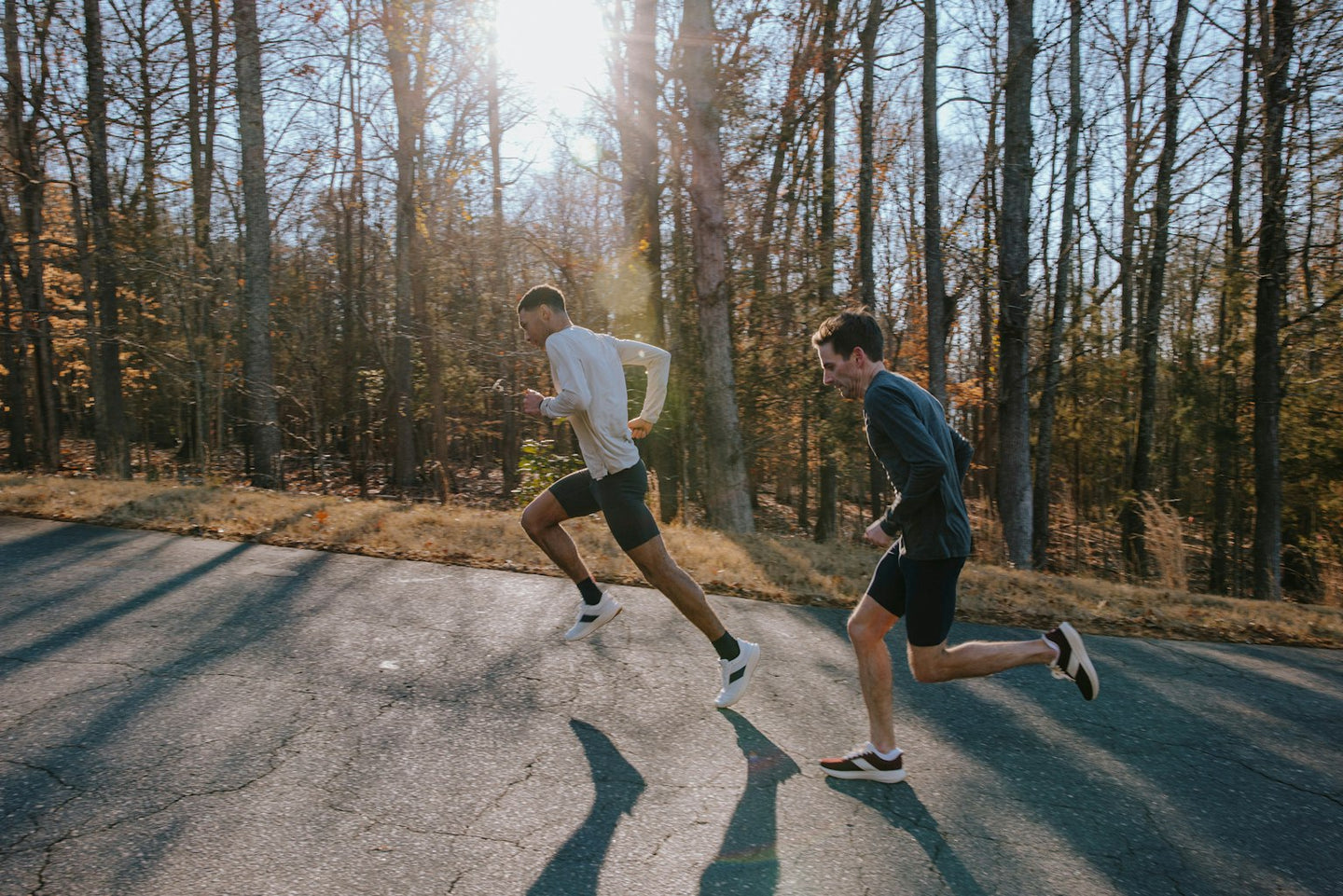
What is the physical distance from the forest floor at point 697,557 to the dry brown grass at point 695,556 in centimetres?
2

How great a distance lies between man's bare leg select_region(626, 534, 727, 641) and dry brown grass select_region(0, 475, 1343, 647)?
7.39 ft

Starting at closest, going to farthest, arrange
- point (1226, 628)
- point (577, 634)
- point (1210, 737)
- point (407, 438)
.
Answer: point (1210, 737) → point (577, 634) → point (1226, 628) → point (407, 438)

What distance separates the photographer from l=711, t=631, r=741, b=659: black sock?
15.3 feet

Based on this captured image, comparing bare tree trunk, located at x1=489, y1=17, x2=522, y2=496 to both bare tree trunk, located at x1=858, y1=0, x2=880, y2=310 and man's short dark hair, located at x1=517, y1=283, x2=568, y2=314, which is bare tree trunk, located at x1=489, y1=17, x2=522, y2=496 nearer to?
bare tree trunk, located at x1=858, y1=0, x2=880, y2=310

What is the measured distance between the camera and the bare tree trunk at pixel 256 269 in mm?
13102

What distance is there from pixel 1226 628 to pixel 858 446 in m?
10.1

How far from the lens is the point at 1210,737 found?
453cm

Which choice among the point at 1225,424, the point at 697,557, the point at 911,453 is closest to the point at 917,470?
the point at 911,453

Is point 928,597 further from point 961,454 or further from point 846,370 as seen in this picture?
point 846,370

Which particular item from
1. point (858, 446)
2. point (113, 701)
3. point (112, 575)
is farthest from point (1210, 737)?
point (858, 446)

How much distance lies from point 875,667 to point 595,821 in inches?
55.2

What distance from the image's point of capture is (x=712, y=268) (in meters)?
12.1

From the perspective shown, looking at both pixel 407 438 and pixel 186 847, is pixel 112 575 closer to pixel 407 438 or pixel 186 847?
pixel 186 847

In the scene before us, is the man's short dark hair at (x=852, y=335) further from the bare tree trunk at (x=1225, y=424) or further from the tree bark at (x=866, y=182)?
the bare tree trunk at (x=1225, y=424)
